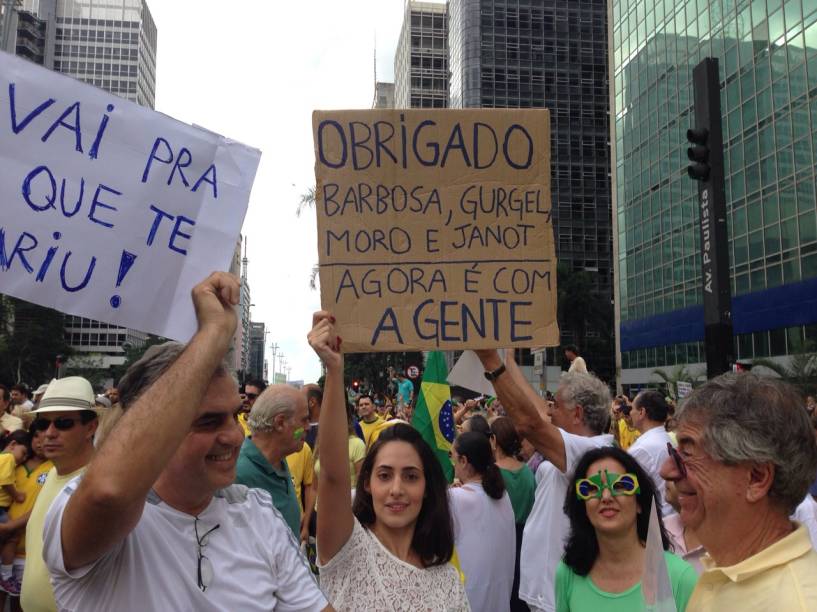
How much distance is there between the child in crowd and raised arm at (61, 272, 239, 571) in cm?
444

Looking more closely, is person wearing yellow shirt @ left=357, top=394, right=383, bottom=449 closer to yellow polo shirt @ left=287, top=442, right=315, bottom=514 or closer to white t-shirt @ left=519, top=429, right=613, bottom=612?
yellow polo shirt @ left=287, top=442, right=315, bottom=514

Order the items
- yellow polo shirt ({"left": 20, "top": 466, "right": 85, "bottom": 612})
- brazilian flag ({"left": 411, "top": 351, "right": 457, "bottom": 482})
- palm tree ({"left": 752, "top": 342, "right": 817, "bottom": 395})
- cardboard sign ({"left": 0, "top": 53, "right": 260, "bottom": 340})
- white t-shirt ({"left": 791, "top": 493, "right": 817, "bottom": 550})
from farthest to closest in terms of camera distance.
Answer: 1. palm tree ({"left": 752, "top": 342, "right": 817, "bottom": 395})
2. brazilian flag ({"left": 411, "top": 351, "right": 457, "bottom": 482})
3. white t-shirt ({"left": 791, "top": 493, "right": 817, "bottom": 550})
4. yellow polo shirt ({"left": 20, "top": 466, "right": 85, "bottom": 612})
5. cardboard sign ({"left": 0, "top": 53, "right": 260, "bottom": 340})

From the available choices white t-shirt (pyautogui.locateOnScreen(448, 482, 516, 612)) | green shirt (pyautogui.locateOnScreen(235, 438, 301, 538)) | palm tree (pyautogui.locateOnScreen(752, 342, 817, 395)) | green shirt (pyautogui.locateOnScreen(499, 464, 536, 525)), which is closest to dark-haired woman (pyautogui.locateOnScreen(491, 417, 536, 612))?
green shirt (pyautogui.locateOnScreen(499, 464, 536, 525))

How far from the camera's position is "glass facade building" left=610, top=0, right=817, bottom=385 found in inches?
1133

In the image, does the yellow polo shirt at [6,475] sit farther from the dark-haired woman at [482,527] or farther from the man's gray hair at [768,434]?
the man's gray hair at [768,434]

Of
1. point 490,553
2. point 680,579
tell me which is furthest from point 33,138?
point 490,553

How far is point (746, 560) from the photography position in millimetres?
1777

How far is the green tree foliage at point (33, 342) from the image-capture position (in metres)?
61.8

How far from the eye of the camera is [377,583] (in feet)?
8.71

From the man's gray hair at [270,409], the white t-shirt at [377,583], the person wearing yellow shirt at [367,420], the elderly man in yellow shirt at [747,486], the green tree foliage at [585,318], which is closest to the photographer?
the elderly man in yellow shirt at [747,486]

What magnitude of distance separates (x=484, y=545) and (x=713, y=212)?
5.80 m

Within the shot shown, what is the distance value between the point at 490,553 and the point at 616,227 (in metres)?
44.7

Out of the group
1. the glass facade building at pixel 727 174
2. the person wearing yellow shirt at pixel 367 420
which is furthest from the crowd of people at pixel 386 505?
the glass facade building at pixel 727 174

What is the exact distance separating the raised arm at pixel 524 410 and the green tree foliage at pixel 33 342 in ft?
211
